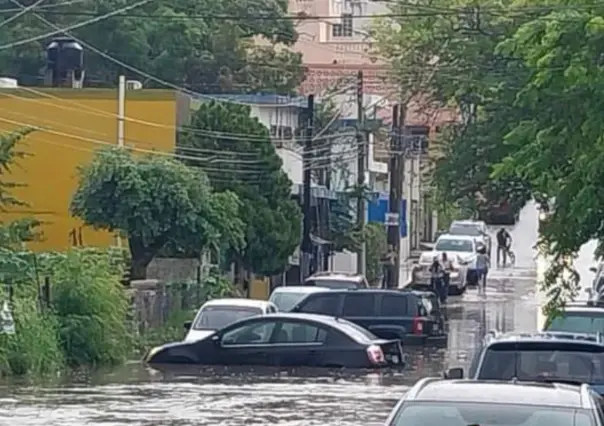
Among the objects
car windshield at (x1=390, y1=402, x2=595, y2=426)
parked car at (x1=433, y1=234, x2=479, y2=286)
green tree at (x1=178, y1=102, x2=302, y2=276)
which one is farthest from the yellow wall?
car windshield at (x1=390, y1=402, x2=595, y2=426)

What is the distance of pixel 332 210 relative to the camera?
6531cm

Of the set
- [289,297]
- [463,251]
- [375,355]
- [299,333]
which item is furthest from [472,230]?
[299,333]

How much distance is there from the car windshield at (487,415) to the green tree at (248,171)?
37.9 m

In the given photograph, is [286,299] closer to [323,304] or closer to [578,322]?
[323,304]

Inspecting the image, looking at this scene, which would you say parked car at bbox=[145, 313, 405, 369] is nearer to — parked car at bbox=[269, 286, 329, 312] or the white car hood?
the white car hood

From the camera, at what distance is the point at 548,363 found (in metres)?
17.1

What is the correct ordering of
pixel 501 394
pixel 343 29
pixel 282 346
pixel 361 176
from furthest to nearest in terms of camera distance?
pixel 343 29 → pixel 361 176 → pixel 282 346 → pixel 501 394

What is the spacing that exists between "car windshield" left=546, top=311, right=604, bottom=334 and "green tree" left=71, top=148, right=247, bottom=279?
638 inches

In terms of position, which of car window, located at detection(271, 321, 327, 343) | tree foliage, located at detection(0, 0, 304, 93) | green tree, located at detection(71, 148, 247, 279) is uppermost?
tree foliage, located at detection(0, 0, 304, 93)

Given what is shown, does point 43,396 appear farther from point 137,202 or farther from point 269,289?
point 269,289

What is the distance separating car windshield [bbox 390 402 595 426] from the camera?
1072 cm

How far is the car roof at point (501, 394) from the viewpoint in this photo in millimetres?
11000

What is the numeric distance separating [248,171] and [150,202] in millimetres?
8969

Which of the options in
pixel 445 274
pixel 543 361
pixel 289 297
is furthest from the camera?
pixel 445 274
